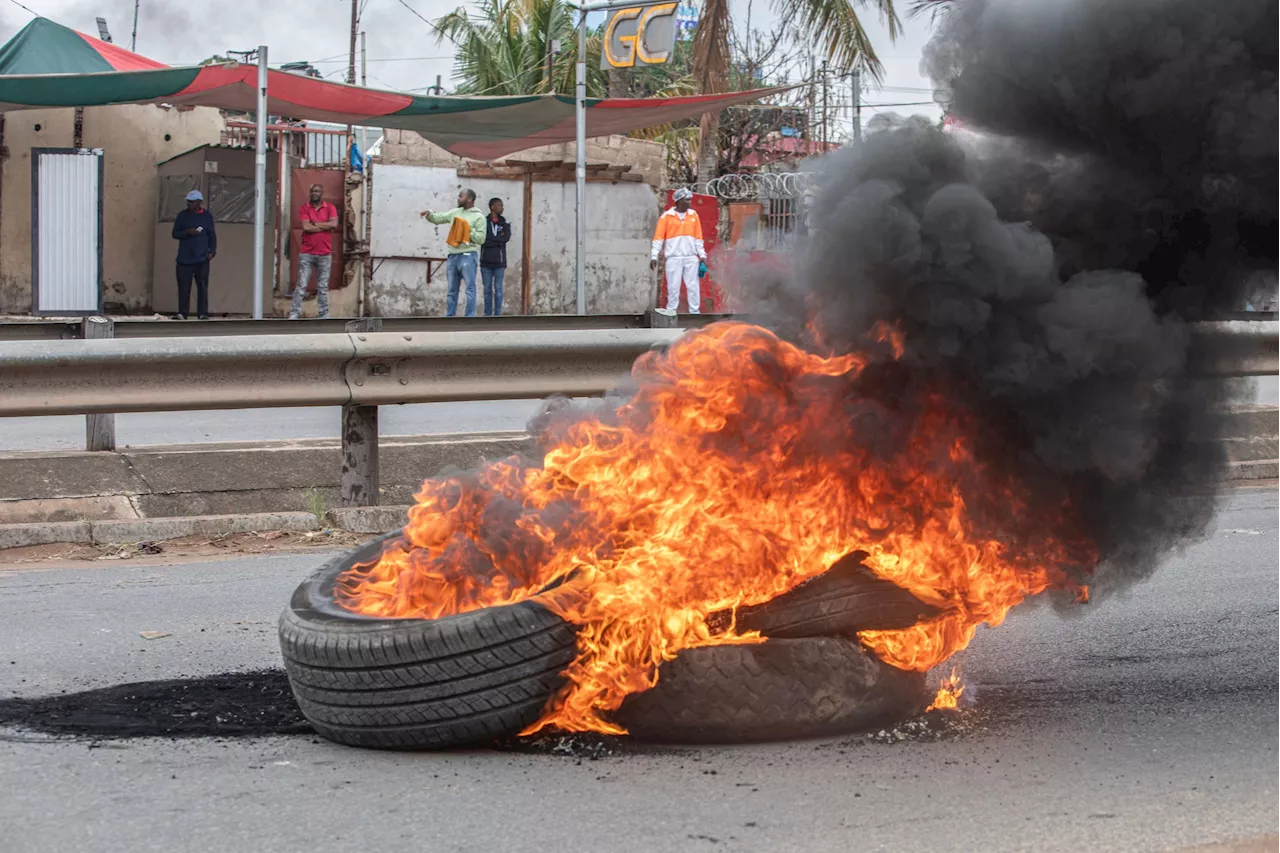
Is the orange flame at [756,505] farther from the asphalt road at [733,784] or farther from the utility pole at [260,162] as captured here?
the utility pole at [260,162]

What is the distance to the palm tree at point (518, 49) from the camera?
33.6 m

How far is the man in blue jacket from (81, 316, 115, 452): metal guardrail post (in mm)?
12254

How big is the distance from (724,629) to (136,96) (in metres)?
13.6

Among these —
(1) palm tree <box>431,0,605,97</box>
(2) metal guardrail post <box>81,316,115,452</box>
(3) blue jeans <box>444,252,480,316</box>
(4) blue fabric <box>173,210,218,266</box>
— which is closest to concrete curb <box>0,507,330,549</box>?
(2) metal guardrail post <box>81,316,115,452</box>

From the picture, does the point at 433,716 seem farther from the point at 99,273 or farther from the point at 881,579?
the point at 99,273

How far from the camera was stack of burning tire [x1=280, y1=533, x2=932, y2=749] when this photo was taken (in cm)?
367

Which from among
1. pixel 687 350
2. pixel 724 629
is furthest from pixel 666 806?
pixel 687 350

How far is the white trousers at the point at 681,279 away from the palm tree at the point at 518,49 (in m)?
14.7

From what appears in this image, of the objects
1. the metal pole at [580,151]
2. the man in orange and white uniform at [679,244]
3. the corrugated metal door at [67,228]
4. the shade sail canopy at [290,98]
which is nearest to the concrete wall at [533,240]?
the corrugated metal door at [67,228]

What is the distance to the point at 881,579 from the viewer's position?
4.03 metres

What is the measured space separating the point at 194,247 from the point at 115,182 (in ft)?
12.2

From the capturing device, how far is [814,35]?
23.3 meters

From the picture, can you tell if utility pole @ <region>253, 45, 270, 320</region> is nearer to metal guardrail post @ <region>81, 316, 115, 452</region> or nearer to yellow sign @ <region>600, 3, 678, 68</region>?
yellow sign @ <region>600, 3, 678, 68</region>

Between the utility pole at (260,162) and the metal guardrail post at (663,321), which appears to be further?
the utility pole at (260,162)
